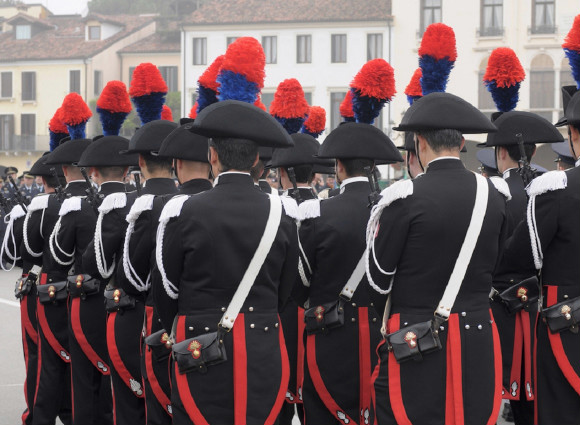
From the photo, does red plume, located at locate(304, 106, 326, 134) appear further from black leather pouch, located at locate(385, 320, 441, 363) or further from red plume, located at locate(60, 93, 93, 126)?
black leather pouch, located at locate(385, 320, 441, 363)

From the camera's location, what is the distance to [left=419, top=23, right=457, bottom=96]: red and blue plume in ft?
18.3

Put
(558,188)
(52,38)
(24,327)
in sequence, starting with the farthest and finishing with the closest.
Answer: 1. (52,38)
2. (24,327)
3. (558,188)

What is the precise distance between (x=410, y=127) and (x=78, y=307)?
309cm

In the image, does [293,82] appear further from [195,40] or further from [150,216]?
[195,40]

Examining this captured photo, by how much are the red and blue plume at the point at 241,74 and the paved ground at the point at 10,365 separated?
3.72m

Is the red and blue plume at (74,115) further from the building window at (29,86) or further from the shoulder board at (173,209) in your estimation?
the building window at (29,86)

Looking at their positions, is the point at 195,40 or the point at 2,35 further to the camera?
the point at 2,35

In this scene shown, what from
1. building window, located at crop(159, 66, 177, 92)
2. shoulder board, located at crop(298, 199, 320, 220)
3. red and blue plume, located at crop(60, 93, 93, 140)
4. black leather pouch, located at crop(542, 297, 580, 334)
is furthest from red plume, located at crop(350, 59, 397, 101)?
building window, located at crop(159, 66, 177, 92)

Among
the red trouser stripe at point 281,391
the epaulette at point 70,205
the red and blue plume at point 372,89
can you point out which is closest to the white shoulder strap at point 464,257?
the red trouser stripe at point 281,391

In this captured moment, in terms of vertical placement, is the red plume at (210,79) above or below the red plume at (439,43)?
below

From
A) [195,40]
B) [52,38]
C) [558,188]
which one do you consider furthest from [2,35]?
[558,188]

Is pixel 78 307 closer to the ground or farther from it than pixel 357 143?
closer to the ground

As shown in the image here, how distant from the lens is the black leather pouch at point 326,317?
580cm

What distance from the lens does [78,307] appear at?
6.81m
